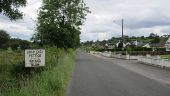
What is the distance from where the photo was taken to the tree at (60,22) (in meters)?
60.0

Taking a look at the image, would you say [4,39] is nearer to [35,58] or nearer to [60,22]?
[60,22]

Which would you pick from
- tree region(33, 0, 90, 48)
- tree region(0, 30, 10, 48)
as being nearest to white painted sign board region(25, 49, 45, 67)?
tree region(33, 0, 90, 48)

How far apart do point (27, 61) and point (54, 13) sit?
48663 mm

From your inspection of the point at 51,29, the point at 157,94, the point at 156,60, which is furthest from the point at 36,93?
the point at 51,29

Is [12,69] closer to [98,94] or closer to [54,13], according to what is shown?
[98,94]

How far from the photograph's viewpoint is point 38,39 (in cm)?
5975

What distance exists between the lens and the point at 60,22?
2493 inches

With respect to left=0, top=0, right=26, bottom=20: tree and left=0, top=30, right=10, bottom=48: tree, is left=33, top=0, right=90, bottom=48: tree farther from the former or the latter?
left=0, top=30, right=10, bottom=48: tree

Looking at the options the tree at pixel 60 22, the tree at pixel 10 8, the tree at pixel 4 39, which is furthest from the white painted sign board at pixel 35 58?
the tree at pixel 4 39

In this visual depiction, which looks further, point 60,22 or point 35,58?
point 60,22

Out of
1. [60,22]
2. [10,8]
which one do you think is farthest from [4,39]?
[10,8]

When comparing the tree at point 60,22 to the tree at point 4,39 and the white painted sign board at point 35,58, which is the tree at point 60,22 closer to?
the white painted sign board at point 35,58

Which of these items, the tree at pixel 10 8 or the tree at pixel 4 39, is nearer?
the tree at pixel 10 8

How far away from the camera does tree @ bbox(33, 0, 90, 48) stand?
5997 centimetres
